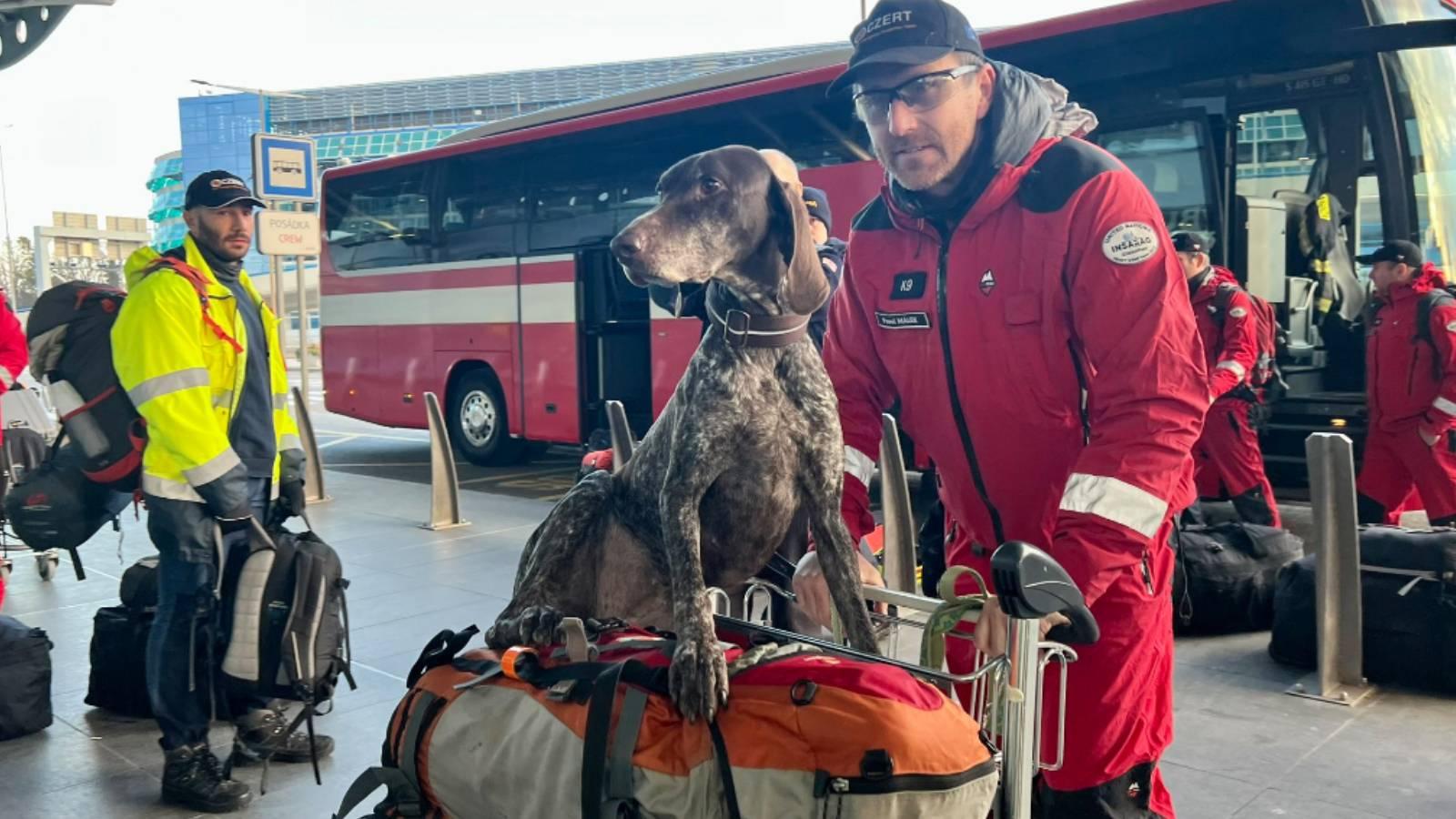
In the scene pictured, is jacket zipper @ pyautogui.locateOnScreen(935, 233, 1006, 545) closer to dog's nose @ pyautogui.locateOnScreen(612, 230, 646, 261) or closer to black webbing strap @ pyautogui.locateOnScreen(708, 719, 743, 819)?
dog's nose @ pyautogui.locateOnScreen(612, 230, 646, 261)

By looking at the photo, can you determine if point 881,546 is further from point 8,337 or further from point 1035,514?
point 8,337

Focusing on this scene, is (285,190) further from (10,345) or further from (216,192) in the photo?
(216,192)

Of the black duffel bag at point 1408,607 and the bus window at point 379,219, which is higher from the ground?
the bus window at point 379,219

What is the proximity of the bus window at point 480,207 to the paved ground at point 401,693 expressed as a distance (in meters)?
5.84

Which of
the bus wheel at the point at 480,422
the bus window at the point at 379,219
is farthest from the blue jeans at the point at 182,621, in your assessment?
the bus window at the point at 379,219

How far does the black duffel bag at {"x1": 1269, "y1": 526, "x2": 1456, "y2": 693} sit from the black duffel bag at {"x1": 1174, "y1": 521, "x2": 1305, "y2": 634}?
0.58m

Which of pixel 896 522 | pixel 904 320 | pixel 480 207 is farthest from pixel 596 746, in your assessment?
pixel 480 207

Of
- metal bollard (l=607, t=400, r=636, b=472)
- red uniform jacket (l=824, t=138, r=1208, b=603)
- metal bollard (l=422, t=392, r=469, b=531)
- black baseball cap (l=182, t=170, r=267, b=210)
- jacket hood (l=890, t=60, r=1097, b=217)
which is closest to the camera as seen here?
red uniform jacket (l=824, t=138, r=1208, b=603)

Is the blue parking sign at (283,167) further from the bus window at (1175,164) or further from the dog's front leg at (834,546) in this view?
the dog's front leg at (834,546)

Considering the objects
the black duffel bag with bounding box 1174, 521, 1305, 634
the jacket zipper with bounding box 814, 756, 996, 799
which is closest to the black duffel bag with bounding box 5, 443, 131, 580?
the jacket zipper with bounding box 814, 756, 996, 799

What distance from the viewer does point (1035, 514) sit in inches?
91.7

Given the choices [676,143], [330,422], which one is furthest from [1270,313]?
[330,422]

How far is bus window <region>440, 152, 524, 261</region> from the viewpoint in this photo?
12320 mm

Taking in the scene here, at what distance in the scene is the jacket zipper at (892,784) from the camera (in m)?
1.68
